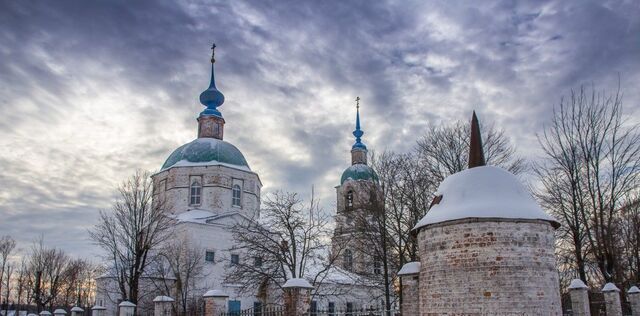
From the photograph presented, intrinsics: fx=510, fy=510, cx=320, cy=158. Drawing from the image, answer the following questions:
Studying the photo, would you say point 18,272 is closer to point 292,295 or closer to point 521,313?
point 292,295

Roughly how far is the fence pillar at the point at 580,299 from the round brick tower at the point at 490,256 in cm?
344

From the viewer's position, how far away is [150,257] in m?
25.6

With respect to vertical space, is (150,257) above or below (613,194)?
below

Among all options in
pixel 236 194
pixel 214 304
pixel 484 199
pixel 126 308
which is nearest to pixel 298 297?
pixel 214 304

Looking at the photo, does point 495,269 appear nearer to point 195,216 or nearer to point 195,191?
point 195,216

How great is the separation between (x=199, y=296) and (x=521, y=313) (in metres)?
18.6

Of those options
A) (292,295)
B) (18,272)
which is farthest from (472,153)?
(18,272)

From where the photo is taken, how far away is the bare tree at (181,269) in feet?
80.7

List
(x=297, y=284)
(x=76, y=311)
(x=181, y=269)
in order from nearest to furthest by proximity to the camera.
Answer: (x=297, y=284)
(x=76, y=311)
(x=181, y=269)

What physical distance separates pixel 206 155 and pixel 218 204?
3.04 metres

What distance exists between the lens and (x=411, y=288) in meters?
11.6

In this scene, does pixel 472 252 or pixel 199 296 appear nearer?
pixel 472 252

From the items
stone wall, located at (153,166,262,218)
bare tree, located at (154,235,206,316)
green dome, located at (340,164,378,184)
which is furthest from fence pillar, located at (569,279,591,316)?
stone wall, located at (153,166,262,218)

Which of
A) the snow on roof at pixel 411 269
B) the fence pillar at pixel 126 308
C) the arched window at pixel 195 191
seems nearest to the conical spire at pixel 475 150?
the snow on roof at pixel 411 269
